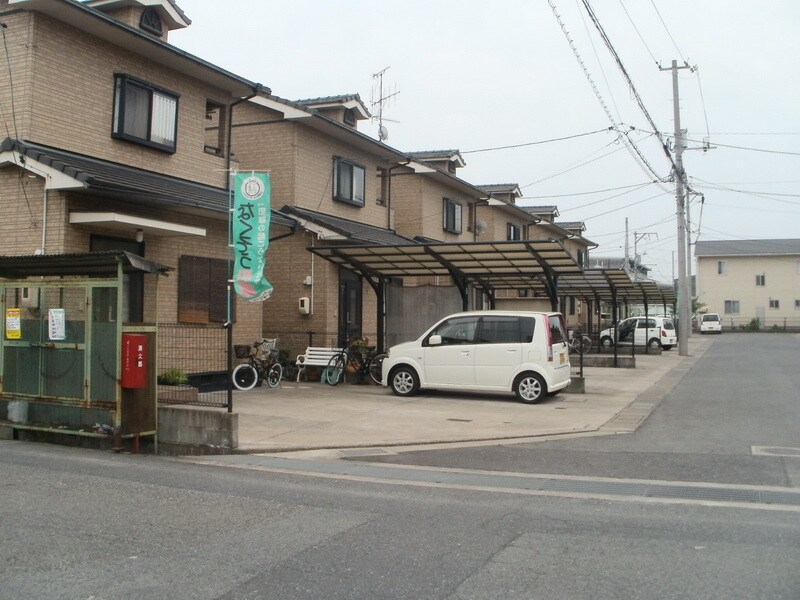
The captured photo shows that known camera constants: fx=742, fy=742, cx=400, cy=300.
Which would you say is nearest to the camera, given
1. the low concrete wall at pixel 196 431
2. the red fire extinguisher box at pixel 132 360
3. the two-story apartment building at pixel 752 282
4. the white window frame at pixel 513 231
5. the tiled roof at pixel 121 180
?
the red fire extinguisher box at pixel 132 360

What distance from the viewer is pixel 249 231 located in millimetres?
11328

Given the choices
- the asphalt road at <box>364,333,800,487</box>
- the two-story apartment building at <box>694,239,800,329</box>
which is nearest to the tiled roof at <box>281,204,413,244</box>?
the asphalt road at <box>364,333,800,487</box>

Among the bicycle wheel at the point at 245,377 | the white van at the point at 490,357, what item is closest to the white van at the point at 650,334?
the white van at the point at 490,357

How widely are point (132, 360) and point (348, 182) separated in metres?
14.0

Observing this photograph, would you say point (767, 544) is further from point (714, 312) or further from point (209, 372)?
point (714, 312)

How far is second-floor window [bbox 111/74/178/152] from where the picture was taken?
48.7 feet

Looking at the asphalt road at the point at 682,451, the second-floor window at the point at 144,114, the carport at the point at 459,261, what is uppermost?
the second-floor window at the point at 144,114

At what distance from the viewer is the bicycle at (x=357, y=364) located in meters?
17.7

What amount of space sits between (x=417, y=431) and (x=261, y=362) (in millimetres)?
6411

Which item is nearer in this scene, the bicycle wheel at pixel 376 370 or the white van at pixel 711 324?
the bicycle wheel at pixel 376 370

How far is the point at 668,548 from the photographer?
543cm

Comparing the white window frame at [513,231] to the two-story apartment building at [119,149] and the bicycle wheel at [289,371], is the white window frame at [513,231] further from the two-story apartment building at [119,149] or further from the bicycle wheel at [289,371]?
the two-story apartment building at [119,149]

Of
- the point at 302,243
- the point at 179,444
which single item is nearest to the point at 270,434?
the point at 179,444

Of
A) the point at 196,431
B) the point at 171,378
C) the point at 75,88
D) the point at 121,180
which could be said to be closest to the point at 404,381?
the point at 171,378
